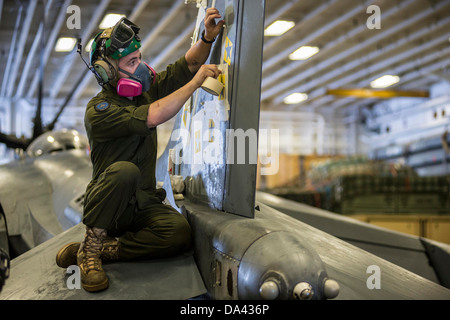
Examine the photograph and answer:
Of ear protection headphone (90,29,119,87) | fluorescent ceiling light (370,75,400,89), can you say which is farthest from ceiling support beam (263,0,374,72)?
ear protection headphone (90,29,119,87)

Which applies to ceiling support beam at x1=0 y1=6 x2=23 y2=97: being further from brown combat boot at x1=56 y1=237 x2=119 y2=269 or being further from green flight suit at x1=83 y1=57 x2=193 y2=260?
brown combat boot at x1=56 y1=237 x2=119 y2=269

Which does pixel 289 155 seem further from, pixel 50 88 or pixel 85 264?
pixel 85 264

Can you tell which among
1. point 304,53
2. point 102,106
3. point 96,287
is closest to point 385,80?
point 304,53

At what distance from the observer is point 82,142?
606 centimetres

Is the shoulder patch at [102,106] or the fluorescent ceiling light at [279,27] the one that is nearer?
the shoulder patch at [102,106]

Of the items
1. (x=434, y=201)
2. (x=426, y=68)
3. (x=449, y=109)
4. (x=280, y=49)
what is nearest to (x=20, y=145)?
(x=434, y=201)

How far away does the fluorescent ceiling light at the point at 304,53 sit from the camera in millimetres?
15703

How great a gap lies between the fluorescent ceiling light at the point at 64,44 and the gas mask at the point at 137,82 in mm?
10778

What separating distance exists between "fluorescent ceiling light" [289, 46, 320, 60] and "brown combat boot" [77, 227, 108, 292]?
46.7ft

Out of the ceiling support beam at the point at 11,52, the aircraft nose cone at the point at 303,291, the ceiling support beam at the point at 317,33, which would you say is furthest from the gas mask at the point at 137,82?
the ceiling support beam at the point at 11,52

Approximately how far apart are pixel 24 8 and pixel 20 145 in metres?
5.79

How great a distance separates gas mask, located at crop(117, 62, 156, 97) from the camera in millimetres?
2721

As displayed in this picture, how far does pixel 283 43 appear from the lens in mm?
16109

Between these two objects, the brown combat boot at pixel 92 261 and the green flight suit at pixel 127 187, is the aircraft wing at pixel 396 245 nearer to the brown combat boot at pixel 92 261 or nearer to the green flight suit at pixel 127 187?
the green flight suit at pixel 127 187
